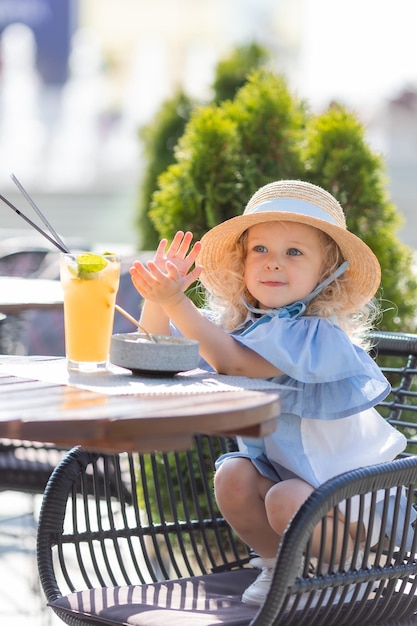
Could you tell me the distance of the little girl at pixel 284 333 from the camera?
59.2 inches

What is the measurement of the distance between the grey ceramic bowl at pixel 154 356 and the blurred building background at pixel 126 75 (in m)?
16.7

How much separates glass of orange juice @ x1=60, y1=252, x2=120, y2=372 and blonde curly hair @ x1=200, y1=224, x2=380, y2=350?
393mm

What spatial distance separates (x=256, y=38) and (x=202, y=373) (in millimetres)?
5162

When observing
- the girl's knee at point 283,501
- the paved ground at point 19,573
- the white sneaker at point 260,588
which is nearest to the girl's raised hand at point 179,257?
the girl's knee at point 283,501

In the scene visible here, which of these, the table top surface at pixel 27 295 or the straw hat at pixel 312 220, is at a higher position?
the straw hat at pixel 312 220

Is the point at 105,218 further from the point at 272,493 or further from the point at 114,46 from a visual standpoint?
the point at 272,493

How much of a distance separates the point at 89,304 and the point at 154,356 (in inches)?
5.0

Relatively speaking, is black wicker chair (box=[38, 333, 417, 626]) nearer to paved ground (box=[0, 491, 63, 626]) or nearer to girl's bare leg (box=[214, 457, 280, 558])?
girl's bare leg (box=[214, 457, 280, 558])

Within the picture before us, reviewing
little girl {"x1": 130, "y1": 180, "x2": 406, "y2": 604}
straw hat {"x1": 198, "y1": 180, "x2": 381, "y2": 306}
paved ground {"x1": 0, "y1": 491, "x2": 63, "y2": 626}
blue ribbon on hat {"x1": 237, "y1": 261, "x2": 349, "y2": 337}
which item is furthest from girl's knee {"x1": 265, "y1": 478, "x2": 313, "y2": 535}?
paved ground {"x1": 0, "y1": 491, "x2": 63, "y2": 626}

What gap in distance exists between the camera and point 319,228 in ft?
5.55

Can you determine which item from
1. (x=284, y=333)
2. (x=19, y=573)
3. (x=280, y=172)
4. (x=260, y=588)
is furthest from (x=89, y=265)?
(x=19, y=573)

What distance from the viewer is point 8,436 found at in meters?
1.10

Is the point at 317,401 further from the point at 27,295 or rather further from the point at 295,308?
the point at 27,295

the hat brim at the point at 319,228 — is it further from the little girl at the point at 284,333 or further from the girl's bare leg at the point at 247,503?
the girl's bare leg at the point at 247,503
